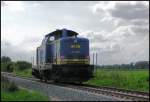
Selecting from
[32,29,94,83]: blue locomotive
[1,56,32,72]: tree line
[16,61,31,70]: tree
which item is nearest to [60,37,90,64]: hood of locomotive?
[32,29,94,83]: blue locomotive

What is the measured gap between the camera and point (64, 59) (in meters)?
30.0

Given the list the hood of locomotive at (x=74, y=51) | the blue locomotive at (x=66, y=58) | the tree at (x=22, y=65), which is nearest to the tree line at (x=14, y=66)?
the tree at (x=22, y=65)

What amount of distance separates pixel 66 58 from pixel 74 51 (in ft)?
2.80

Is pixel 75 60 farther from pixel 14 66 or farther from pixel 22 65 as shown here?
pixel 22 65

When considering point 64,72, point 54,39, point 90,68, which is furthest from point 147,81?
point 54,39

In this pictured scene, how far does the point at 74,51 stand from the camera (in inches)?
1192

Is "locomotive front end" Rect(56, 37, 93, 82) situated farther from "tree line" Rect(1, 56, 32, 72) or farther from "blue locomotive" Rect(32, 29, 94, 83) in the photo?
"tree line" Rect(1, 56, 32, 72)

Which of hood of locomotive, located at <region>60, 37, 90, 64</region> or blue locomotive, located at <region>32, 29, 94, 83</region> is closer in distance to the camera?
blue locomotive, located at <region>32, 29, 94, 83</region>

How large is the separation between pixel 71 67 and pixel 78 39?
8.45 ft

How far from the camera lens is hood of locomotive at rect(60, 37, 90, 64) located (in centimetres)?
2997

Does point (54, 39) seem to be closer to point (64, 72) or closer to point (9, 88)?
point (64, 72)

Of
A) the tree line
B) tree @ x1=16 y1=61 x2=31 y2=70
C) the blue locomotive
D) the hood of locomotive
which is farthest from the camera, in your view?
tree @ x1=16 y1=61 x2=31 y2=70

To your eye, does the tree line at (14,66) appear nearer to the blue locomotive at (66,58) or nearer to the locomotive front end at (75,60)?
the blue locomotive at (66,58)

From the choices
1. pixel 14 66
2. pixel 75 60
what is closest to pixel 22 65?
pixel 14 66
